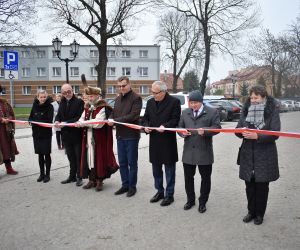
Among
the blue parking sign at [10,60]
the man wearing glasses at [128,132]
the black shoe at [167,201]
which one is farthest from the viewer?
the blue parking sign at [10,60]

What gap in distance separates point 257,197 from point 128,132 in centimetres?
235

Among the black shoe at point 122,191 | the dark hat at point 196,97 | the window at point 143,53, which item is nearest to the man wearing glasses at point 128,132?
the black shoe at point 122,191

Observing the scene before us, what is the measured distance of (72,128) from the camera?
22.0 ft

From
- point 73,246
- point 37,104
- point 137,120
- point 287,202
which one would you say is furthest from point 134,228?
point 37,104

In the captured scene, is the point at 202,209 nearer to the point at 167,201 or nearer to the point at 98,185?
the point at 167,201

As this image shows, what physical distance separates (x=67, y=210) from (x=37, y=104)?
2814 millimetres

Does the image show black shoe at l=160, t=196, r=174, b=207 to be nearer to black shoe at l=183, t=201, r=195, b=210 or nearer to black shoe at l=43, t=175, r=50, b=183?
black shoe at l=183, t=201, r=195, b=210

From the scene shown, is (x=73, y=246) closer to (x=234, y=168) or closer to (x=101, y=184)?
(x=101, y=184)

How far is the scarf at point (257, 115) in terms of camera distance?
448 centimetres

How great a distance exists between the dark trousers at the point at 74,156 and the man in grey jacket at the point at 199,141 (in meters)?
2.47

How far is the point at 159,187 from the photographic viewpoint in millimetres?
5711

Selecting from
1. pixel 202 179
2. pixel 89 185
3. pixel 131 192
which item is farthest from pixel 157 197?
pixel 89 185

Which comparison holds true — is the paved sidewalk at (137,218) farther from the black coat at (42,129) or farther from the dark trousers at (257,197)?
the black coat at (42,129)

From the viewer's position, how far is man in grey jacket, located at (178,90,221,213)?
501 centimetres
